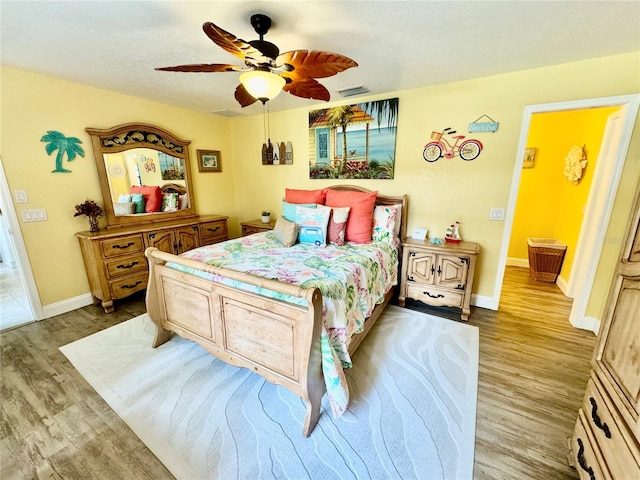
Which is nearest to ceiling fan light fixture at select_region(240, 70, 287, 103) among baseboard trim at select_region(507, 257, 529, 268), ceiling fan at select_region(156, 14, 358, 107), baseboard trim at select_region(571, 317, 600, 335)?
ceiling fan at select_region(156, 14, 358, 107)

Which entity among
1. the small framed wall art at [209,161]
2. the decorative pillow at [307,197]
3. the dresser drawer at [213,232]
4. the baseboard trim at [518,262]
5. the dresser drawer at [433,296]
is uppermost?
the small framed wall art at [209,161]

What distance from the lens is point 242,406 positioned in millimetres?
1708

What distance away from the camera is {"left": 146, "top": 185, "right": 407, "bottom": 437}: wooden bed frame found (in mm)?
1440

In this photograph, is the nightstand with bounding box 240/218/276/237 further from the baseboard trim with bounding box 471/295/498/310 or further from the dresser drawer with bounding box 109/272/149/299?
the baseboard trim with bounding box 471/295/498/310

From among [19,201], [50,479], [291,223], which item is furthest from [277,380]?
[19,201]

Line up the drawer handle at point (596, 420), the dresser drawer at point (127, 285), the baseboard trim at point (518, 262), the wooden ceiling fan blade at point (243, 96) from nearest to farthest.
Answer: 1. the drawer handle at point (596, 420)
2. the wooden ceiling fan blade at point (243, 96)
3. the dresser drawer at point (127, 285)
4. the baseboard trim at point (518, 262)

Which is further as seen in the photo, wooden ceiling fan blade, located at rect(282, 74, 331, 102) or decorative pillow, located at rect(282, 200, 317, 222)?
decorative pillow, located at rect(282, 200, 317, 222)

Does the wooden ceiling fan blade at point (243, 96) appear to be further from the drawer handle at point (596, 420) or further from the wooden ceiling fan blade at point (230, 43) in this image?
the drawer handle at point (596, 420)

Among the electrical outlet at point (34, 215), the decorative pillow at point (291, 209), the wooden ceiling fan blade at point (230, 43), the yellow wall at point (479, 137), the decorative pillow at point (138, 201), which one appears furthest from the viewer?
the decorative pillow at point (138, 201)

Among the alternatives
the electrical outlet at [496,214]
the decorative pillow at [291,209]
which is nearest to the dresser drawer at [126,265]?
the decorative pillow at [291,209]

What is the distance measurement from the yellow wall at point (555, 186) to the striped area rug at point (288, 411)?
101 inches

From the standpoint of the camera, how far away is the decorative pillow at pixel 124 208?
3.11 meters

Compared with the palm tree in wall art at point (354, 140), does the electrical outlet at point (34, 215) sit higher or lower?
lower

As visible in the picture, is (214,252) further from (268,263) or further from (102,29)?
(102,29)
